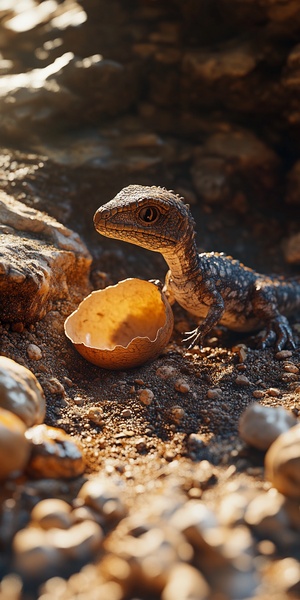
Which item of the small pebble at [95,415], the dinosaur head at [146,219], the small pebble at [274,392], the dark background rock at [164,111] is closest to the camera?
the small pebble at [95,415]

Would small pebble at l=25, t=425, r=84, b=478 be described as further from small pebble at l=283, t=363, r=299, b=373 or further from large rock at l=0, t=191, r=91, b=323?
small pebble at l=283, t=363, r=299, b=373

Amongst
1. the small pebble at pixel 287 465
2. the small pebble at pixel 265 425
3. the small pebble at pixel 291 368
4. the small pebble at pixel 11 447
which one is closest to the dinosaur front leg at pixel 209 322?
the small pebble at pixel 291 368

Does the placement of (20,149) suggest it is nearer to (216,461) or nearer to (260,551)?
(216,461)

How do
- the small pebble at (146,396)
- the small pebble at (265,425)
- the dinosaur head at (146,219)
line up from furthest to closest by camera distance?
1. the dinosaur head at (146,219)
2. the small pebble at (146,396)
3. the small pebble at (265,425)

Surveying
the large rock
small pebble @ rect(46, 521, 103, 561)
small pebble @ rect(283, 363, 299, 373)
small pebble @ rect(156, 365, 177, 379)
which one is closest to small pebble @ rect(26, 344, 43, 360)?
the large rock

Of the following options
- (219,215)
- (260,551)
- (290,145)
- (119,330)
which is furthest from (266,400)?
(290,145)

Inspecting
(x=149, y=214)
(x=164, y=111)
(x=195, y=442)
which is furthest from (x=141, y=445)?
(x=164, y=111)

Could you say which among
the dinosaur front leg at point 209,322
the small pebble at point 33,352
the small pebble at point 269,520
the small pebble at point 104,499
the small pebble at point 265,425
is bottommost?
the dinosaur front leg at point 209,322

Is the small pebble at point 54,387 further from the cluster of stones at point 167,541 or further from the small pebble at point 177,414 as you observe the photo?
the cluster of stones at point 167,541
